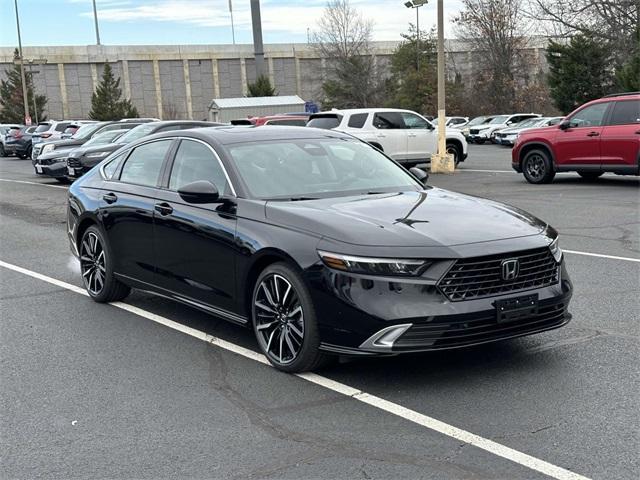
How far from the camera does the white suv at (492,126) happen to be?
1656 inches

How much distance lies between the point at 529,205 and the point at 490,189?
3255 mm

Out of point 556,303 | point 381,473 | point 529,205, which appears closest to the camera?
point 381,473

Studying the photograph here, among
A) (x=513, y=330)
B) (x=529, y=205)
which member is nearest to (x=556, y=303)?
(x=513, y=330)

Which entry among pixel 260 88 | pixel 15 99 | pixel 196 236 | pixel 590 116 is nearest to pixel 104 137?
pixel 590 116

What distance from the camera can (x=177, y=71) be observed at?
264 ft

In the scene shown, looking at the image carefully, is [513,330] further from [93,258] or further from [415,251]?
[93,258]

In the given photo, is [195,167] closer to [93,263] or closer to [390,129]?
[93,263]

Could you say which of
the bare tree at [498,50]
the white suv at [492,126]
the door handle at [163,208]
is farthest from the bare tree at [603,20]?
the door handle at [163,208]

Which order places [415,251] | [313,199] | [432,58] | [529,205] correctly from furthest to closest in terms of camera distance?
[432,58]
[529,205]
[313,199]
[415,251]

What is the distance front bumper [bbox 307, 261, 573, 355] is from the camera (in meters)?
4.66

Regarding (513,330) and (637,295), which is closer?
(513,330)

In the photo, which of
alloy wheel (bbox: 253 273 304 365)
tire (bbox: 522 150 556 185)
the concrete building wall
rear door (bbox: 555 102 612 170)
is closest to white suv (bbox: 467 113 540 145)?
tire (bbox: 522 150 556 185)

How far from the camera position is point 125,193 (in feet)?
22.9

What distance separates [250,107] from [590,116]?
43153 mm
